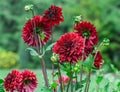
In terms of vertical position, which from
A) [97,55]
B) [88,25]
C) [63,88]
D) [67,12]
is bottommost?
[63,88]

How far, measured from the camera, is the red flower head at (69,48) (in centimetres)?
159

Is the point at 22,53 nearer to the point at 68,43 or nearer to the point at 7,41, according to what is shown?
the point at 7,41

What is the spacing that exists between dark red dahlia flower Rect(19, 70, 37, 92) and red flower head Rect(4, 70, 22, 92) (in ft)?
0.07

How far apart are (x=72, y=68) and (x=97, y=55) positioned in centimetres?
14

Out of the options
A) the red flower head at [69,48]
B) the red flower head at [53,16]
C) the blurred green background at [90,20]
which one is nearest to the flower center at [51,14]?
the red flower head at [53,16]

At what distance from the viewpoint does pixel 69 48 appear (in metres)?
1.59

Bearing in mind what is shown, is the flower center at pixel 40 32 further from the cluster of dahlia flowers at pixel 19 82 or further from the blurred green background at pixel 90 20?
the blurred green background at pixel 90 20

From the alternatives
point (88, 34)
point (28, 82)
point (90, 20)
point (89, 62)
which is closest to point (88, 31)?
point (88, 34)

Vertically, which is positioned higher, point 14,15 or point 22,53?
point 14,15

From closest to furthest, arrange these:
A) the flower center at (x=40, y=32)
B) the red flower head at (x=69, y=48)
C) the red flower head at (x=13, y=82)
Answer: the red flower head at (x=69, y=48)
the red flower head at (x=13, y=82)
the flower center at (x=40, y=32)

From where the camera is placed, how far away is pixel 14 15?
1066 cm

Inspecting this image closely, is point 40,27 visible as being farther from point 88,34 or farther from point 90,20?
point 90,20

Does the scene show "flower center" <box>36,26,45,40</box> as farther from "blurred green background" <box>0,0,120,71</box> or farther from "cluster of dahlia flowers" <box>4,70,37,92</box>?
"blurred green background" <box>0,0,120,71</box>

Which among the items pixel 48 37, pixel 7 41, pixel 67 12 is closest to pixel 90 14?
pixel 67 12
